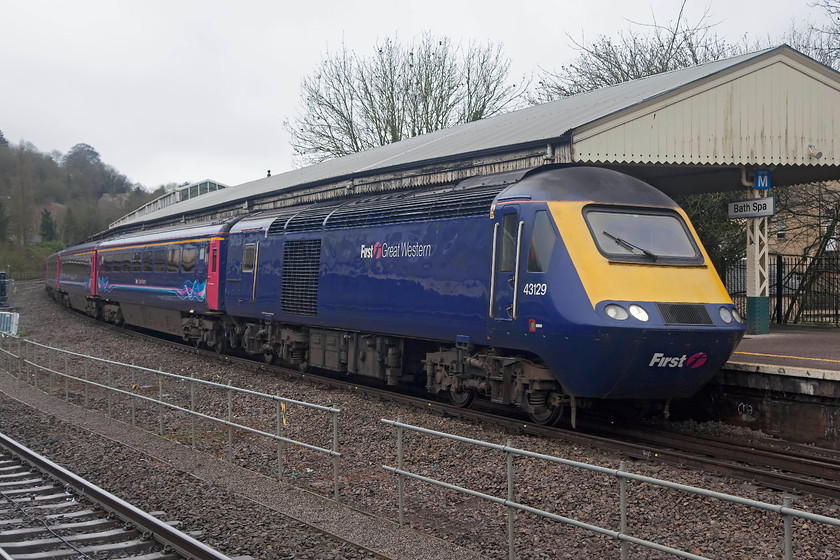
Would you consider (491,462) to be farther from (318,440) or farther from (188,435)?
(188,435)

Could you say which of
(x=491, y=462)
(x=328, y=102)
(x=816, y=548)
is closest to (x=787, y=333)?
(x=491, y=462)

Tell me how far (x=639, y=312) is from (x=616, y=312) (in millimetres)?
276

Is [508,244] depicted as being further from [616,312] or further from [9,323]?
[9,323]

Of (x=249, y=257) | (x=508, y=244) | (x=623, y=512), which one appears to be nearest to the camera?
(x=623, y=512)

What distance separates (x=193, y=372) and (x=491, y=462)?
999 centimetres

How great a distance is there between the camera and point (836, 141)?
1595 centimetres

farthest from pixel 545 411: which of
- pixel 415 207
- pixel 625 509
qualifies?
pixel 625 509

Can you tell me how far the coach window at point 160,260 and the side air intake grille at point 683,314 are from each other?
16289mm

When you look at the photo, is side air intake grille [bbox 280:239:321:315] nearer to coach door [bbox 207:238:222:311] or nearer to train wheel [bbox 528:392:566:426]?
coach door [bbox 207:238:222:311]

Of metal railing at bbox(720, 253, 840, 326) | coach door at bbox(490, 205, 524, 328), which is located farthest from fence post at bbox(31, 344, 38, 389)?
metal railing at bbox(720, 253, 840, 326)

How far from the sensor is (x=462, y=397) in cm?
1198

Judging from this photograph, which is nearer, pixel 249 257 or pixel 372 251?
pixel 372 251

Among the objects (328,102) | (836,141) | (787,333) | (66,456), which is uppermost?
(328,102)

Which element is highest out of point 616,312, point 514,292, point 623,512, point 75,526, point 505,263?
point 505,263
